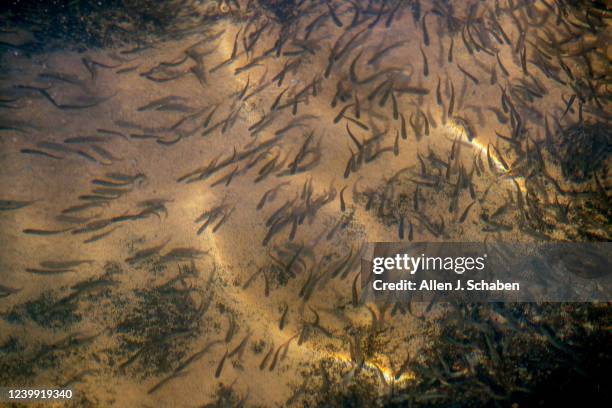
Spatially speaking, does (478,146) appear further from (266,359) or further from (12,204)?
(12,204)

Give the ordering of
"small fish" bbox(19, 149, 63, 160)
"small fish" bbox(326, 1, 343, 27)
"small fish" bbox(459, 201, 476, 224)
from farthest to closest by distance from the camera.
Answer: "small fish" bbox(326, 1, 343, 27) → "small fish" bbox(19, 149, 63, 160) → "small fish" bbox(459, 201, 476, 224)

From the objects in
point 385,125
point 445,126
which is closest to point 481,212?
point 445,126

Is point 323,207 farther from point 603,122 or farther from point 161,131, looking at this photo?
point 603,122

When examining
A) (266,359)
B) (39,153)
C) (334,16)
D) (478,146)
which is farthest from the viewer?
(334,16)

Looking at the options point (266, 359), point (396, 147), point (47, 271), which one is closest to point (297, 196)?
point (396, 147)

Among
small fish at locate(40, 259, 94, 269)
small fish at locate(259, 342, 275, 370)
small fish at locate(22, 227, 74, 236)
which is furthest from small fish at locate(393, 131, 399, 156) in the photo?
small fish at locate(22, 227, 74, 236)

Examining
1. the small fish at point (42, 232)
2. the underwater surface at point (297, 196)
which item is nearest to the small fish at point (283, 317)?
the underwater surface at point (297, 196)

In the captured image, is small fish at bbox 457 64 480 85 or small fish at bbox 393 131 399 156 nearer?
small fish at bbox 393 131 399 156

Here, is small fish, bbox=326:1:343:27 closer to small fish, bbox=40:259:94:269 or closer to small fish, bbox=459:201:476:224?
small fish, bbox=459:201:476:224

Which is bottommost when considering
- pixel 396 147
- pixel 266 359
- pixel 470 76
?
pixel 266 359
